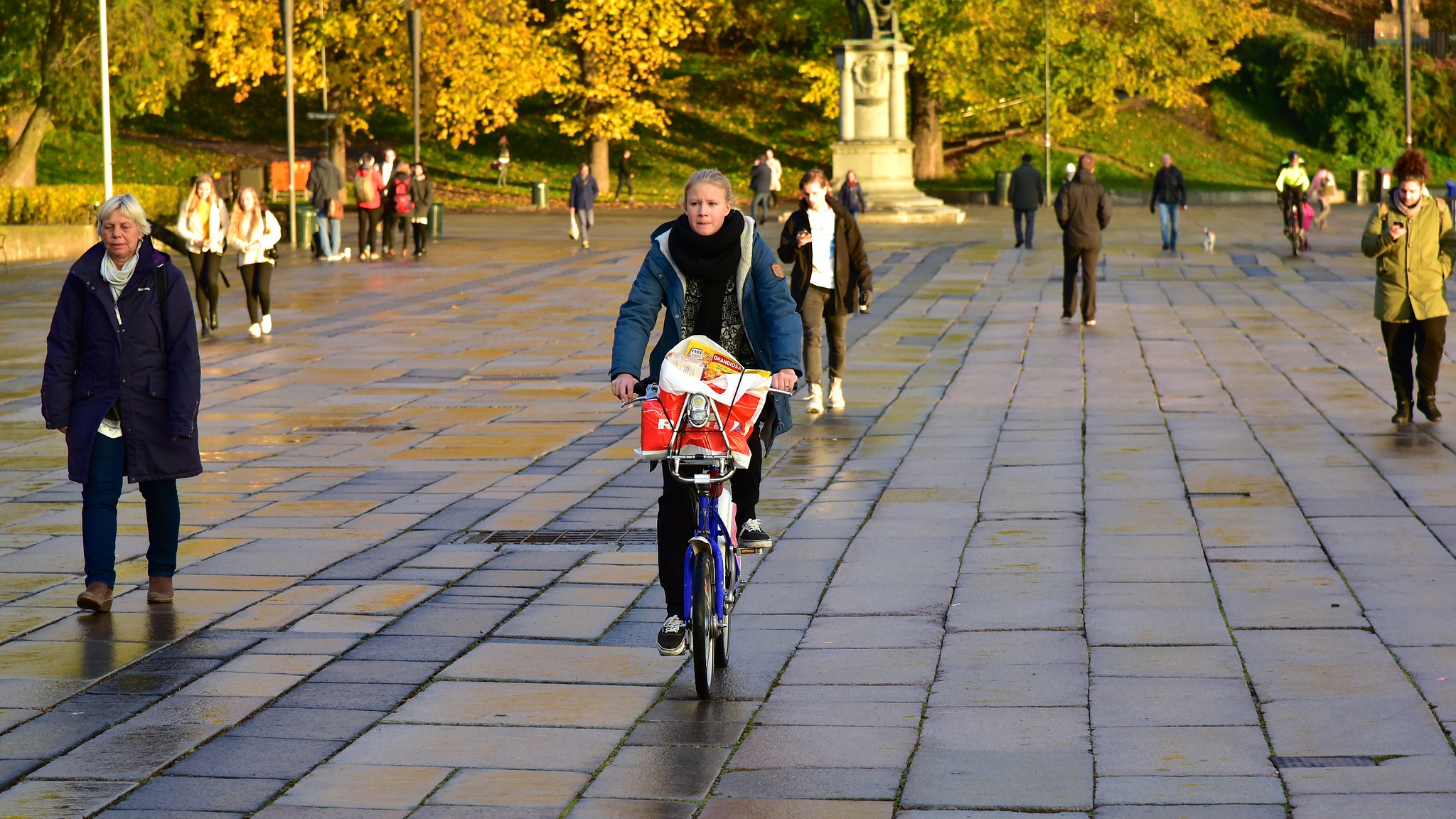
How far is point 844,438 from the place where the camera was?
12070mm

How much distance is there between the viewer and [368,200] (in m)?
29.4

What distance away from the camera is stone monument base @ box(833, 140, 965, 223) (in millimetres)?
41375

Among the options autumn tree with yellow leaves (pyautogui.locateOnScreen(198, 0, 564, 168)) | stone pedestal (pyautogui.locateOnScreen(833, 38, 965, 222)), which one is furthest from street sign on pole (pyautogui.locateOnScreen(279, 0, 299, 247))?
stone pedestal (pyautogui.locateOnScreen(833, 38, 965, 222))

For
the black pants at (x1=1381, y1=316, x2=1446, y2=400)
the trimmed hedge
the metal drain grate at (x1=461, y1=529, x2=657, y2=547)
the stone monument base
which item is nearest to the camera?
the metal drain grate at (x1=461, y1=529, x2=657, y2=547)

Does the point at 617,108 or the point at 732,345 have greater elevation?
the point at 617,108

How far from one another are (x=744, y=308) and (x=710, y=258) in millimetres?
203

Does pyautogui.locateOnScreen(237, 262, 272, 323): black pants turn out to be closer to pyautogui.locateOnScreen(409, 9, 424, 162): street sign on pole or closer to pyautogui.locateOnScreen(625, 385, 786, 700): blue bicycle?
pyautogui.locateOnScreen(625, 385, 786, 700): blue bicycle

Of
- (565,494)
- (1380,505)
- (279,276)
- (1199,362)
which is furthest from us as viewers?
(279,276)

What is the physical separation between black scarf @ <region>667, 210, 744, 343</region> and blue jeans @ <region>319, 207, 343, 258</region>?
23.9 meters

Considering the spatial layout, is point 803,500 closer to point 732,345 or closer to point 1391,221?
point 732,345

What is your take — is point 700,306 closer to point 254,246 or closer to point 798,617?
point 798,617

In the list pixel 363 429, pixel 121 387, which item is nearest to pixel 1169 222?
pixel 363 429

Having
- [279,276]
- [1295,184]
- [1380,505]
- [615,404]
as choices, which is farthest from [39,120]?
[1380,505]

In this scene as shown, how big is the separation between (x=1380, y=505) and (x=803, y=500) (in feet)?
9.46
